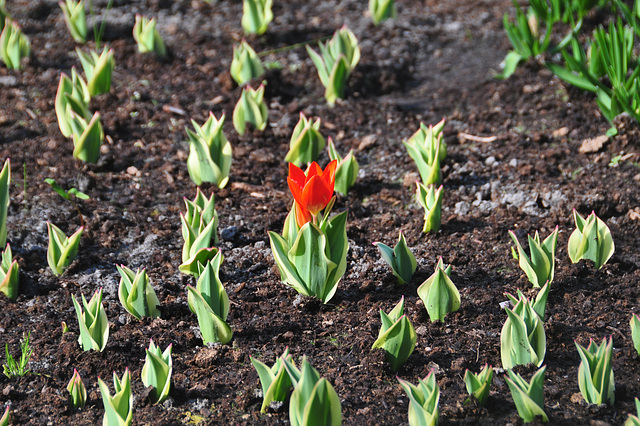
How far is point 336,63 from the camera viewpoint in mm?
3654

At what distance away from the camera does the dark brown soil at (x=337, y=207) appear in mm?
2021

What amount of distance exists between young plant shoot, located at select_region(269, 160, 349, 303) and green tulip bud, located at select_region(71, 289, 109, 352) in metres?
0.63

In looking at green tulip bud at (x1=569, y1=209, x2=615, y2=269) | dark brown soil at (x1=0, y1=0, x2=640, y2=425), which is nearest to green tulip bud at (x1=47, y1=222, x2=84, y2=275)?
dark brown soil at (x1=0, y1=0, x2=640, y2=425)

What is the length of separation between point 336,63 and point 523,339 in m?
2.20

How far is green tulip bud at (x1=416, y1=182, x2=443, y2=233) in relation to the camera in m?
2.66

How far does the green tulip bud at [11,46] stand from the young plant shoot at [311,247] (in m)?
2.58

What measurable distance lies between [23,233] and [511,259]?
2.15 metres

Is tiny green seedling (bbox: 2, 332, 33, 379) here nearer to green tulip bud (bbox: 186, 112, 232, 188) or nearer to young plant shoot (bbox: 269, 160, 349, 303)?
young plant shoot (bbox: 269, 160, 349, 303)

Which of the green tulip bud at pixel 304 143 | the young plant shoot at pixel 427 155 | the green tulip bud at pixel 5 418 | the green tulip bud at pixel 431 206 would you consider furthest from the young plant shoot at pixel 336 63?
the green tulip bud at pixel 5 418

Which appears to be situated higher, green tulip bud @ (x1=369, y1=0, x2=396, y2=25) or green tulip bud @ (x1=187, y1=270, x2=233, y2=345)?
green tulip bud @ (x1=369, y1=0, x2=396, y2=25)

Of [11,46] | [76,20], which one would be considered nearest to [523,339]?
[11,46]

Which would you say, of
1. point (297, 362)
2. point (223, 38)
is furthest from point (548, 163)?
point (223, 38)

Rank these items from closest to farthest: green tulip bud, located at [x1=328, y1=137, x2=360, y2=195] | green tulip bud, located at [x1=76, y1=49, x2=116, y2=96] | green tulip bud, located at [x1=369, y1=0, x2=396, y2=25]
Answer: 1. green tulip bud, located at [x1=328, y1=137, x2=360, y2=195]
2. green tulip bud, located at [x1=76, y1=49, x2=116, y2=96]
3. green tulip bud, located at [x1=369, y1=0, x2=396, y2=25]

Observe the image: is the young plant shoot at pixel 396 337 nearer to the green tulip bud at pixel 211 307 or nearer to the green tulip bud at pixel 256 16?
the green tulip bud at pixel 211 307
